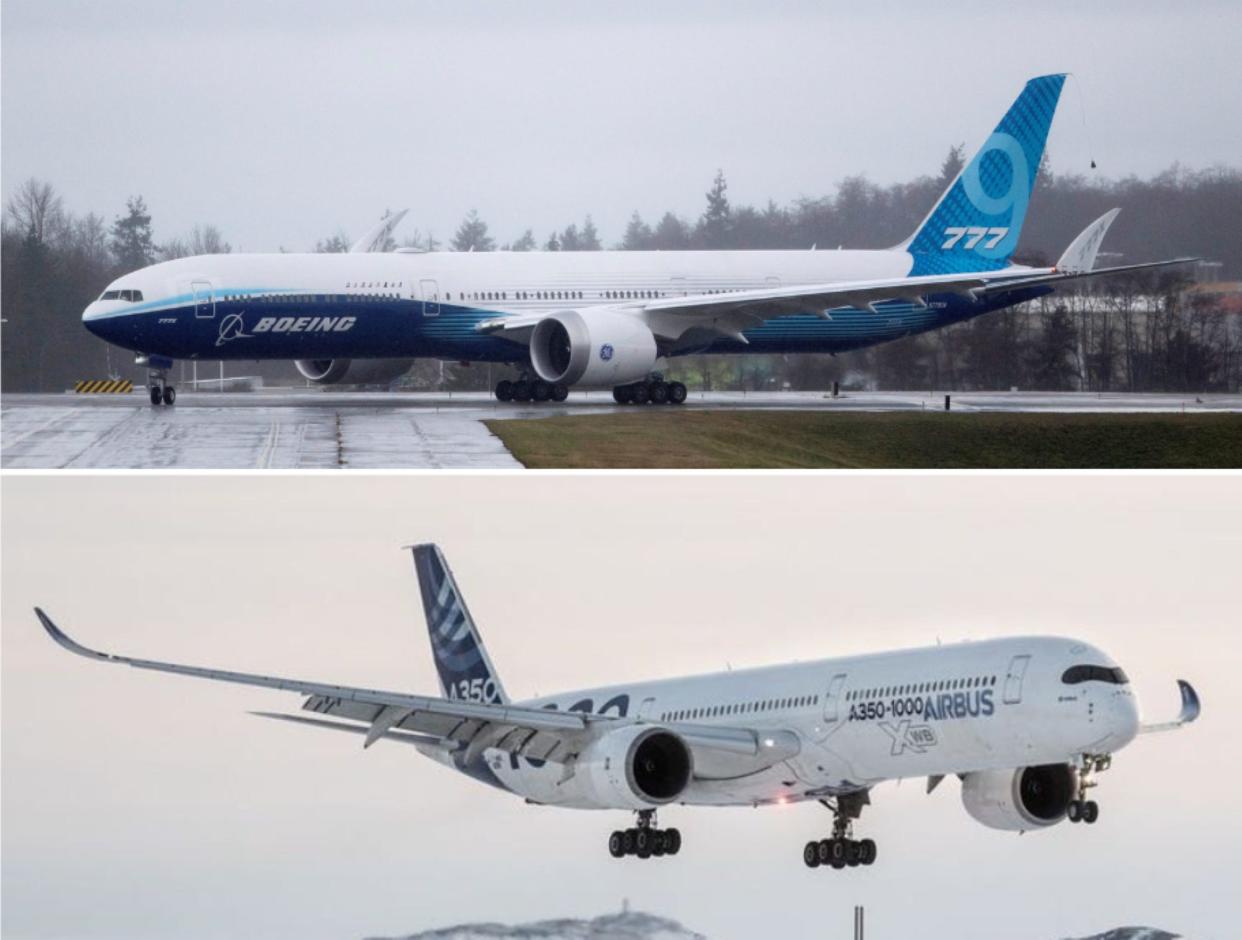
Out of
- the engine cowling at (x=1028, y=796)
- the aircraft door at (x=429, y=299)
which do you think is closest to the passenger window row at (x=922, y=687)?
the engine cowling at (x=1028, y=796)

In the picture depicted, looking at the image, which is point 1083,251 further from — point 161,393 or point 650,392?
point 161,393

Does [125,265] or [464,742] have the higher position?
[125,265]

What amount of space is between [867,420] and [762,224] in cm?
1656

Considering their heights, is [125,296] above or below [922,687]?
above

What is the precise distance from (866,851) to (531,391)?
1772cm

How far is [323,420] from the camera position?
41375 millimetres

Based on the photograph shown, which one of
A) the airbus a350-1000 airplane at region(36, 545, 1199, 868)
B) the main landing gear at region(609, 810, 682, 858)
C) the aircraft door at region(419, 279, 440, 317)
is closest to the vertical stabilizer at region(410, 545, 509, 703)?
the aircraft door at region(419, 279, 440, 317)

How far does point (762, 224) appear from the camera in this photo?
58750 mm

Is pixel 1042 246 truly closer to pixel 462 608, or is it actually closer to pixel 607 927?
pixel 462 608

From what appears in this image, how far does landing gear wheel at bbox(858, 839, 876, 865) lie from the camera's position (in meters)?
32.2

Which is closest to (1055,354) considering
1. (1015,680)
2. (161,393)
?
(161,393)

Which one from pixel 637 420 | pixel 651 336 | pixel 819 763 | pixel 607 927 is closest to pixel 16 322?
pixel 651 336

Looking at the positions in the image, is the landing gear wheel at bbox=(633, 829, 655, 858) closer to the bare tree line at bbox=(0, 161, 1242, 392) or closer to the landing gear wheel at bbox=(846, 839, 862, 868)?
the landing gear wheel at bbox=(846, 839, 862, 868)

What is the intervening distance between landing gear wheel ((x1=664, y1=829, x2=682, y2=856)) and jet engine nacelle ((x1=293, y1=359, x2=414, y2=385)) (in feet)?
62.5
